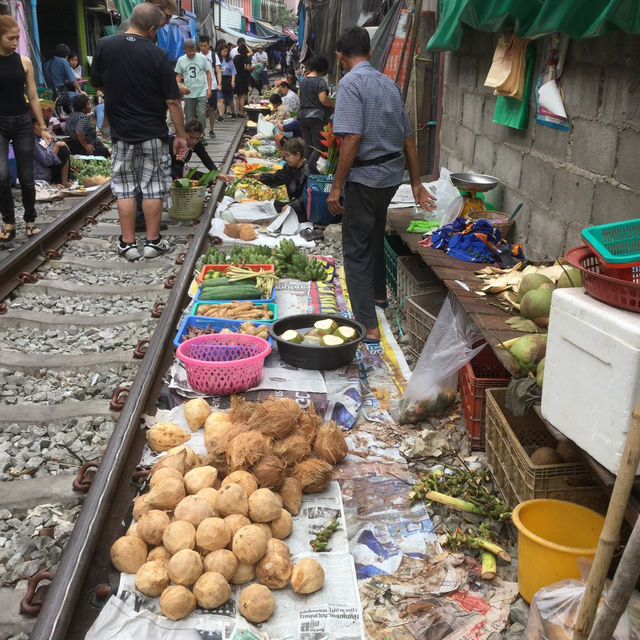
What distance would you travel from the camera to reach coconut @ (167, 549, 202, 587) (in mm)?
2725

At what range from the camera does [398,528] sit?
11.0ft

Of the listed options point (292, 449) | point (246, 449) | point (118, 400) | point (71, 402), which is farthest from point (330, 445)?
point (71, 402)

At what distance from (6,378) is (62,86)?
13458 millimetres

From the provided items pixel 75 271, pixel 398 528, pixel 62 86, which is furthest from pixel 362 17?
pixel 398 528

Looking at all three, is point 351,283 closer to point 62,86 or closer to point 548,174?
point 548,174

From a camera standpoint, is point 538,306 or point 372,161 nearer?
point 538,306

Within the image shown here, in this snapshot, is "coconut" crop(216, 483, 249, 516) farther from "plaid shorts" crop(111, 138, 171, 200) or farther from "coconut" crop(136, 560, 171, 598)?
"plaid shorts" crop(111, 138, 171, 200)

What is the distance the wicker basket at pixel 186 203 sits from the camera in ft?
29.2

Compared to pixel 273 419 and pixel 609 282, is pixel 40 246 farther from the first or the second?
pixel 609 282

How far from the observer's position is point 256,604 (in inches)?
105

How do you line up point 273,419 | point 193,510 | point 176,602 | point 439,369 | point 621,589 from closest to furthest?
point 621,589, point 176,602, point 193,510, point 273,419, point 439,369

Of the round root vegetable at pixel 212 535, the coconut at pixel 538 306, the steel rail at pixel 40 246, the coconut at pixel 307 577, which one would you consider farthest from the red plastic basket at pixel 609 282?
the steel rail at pixel 40 246

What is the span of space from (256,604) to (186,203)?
7.06 m

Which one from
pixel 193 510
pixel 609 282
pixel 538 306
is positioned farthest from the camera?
pixel 538 306
